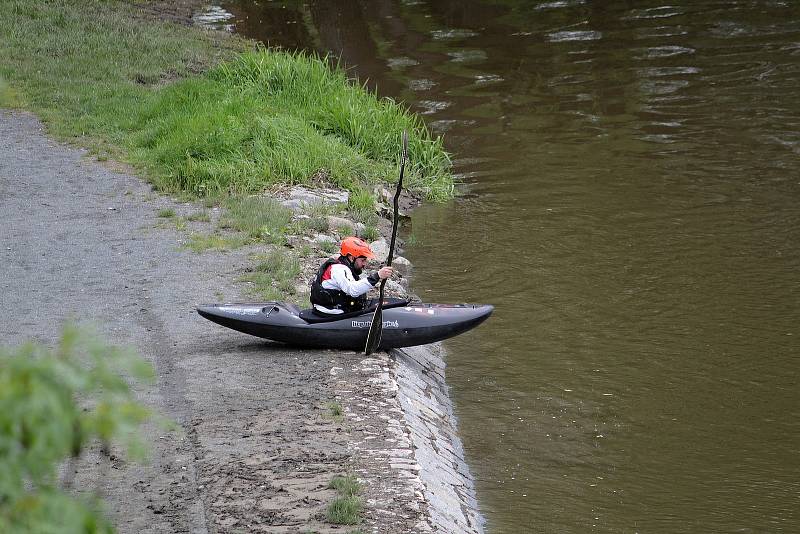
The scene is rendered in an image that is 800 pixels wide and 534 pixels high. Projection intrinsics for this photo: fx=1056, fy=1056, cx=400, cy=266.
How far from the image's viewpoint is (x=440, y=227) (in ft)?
47.7

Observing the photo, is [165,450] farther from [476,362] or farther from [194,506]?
[476,362]

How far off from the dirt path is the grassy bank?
37.8 inches

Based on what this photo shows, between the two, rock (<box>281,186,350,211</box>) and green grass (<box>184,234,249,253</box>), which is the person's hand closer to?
green grass (<box>184,234,249,253</box>)

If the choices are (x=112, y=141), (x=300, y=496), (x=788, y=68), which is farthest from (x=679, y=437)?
(x=788, y=68)

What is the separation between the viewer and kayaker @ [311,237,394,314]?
9477 mm

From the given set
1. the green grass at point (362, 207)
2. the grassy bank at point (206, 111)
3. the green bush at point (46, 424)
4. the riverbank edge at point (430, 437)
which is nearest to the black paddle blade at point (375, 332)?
the riverbank edge at point (430, 437)

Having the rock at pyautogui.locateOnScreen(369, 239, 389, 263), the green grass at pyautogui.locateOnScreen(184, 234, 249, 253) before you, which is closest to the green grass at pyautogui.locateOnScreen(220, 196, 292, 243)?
the green grass at pyautogui.locateOnScreen(184, 234, 249, 253)

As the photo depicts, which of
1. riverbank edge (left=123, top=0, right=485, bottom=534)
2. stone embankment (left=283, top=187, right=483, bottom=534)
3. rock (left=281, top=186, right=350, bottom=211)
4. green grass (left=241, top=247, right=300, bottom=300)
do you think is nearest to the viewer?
stone embankment (left=283, top=187, right=483, bottom=534)

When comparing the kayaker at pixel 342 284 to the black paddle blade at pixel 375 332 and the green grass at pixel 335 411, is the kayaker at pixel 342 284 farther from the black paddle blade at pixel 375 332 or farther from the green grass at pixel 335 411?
the green grass at pixel 335 411

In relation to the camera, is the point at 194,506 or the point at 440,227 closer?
the point at 194,506

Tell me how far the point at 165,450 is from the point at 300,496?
1253 millimetres

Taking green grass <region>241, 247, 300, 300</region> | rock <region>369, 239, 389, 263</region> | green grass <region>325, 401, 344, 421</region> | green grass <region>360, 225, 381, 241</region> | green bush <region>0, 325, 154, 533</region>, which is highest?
green bush <region>0, 325, 154, 533</region>

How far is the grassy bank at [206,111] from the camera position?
14578 mm

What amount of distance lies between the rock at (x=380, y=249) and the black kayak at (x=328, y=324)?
9.69 ft
